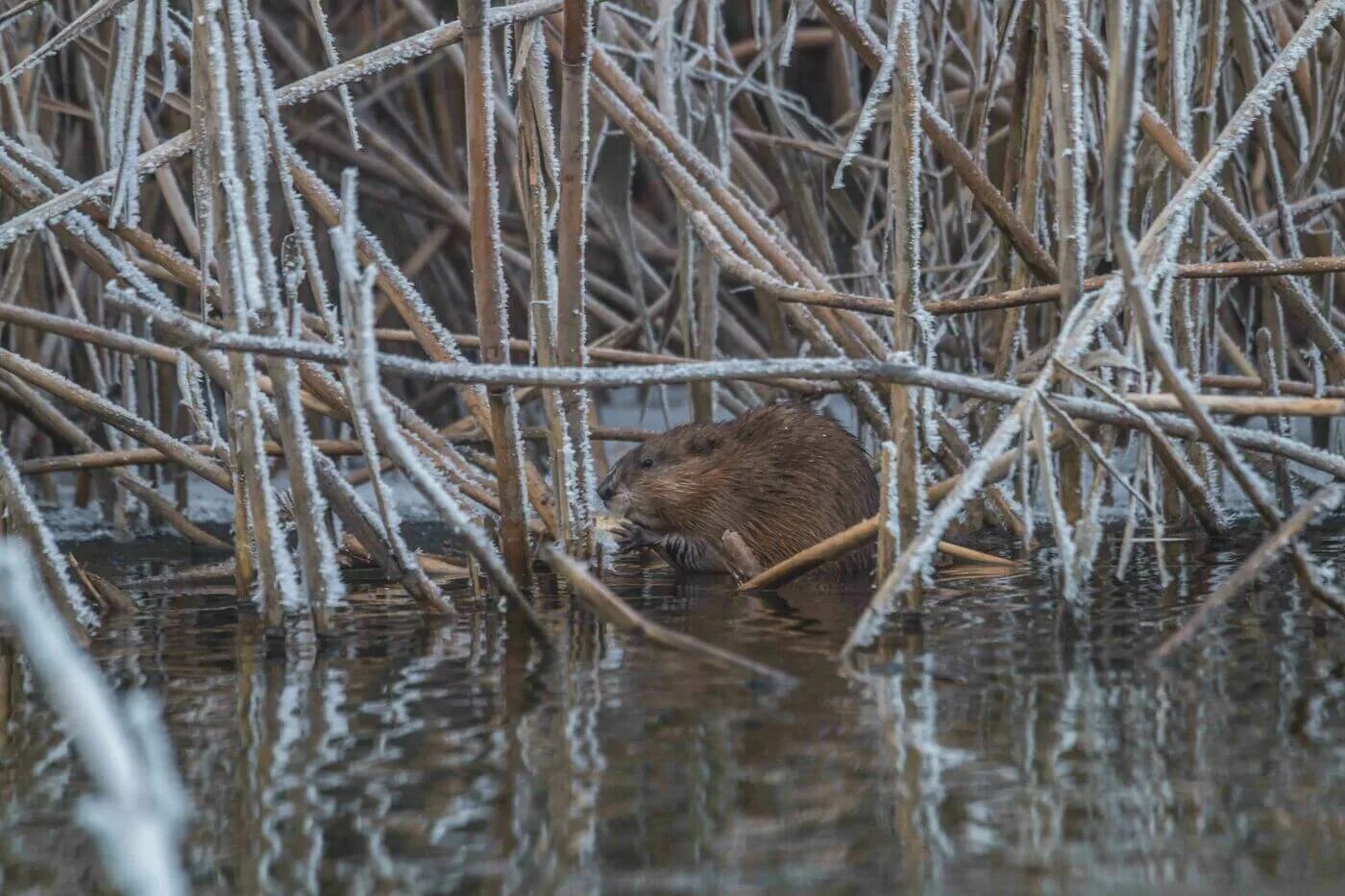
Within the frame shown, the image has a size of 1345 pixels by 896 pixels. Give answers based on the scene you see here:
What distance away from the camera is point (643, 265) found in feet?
19.9

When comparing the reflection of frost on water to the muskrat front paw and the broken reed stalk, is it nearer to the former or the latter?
the broken reed stalk

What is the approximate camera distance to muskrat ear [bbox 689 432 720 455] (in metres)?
4.98

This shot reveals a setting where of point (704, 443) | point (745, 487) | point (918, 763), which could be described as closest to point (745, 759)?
point (918, 763)

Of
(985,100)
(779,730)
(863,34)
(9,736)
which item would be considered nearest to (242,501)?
(9,736)

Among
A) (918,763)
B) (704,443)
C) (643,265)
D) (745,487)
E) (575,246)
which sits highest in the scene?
(643,265)

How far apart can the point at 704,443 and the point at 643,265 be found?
1.25 metres

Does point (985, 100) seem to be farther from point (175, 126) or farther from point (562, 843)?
point (175, 126)

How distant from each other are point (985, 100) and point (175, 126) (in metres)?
3.05

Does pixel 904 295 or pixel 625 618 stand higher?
pixel 904 295

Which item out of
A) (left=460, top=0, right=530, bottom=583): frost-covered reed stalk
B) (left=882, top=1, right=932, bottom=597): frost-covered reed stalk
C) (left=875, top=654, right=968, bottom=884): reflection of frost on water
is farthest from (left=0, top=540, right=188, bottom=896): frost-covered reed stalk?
(left=460, top=0, right=530, bottom=583): frost-covered reed stalk

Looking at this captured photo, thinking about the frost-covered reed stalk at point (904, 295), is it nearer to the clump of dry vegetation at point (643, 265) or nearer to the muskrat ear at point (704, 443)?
the clump of dry vegetation at point (643, 265)

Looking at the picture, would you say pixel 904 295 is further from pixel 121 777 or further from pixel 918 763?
pixel 121 777

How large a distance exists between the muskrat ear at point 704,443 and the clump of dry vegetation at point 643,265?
0.74ft

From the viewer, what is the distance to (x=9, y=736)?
9.03ft
